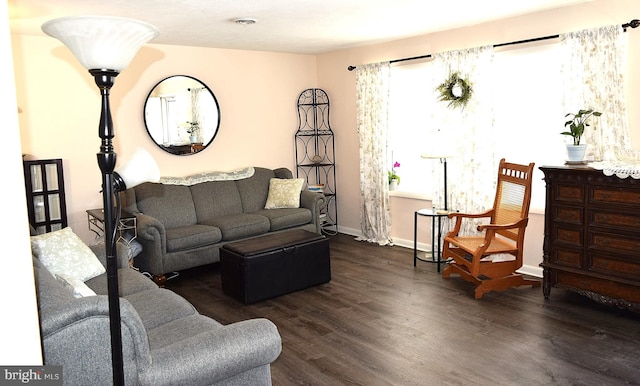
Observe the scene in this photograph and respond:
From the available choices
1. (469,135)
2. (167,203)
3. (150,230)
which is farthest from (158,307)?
(469,135)

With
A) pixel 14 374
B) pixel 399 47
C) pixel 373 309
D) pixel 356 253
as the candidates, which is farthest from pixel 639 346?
pixel 399 47

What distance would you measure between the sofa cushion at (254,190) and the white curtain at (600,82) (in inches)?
136

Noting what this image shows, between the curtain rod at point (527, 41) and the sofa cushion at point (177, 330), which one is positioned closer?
the sofa cushion at point (177, 330)

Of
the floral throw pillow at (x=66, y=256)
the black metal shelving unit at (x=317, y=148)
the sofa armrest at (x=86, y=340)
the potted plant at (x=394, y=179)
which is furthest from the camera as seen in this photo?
the black metal shelving unit at (x=317, y=148)

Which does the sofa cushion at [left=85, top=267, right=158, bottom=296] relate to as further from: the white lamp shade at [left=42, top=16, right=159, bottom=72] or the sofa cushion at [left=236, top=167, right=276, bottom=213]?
the sofa cushion at [left=236, top=167, right=276, bottom=213]

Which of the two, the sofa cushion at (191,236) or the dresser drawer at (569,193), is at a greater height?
the dresser drawer at (569,193)

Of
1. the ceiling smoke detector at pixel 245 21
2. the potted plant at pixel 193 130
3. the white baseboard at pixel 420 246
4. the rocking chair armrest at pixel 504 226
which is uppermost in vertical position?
the ceiling smoke detector at pixel 245 21

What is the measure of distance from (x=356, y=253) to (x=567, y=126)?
260cm

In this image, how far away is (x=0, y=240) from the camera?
1386 mm

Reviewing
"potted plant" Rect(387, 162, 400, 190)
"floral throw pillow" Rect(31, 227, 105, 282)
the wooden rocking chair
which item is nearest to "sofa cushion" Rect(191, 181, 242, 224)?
"potted plant" Rect(387, 162, 400, 190)

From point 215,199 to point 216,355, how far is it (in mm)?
3755

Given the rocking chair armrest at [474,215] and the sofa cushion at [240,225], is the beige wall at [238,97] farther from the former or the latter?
the sofa cushion at [240,225]

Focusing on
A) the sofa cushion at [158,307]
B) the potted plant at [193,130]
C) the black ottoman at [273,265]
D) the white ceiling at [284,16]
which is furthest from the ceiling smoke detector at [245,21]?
the sofa cushion at [158,307]

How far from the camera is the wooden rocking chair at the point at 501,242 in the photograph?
429 cm
